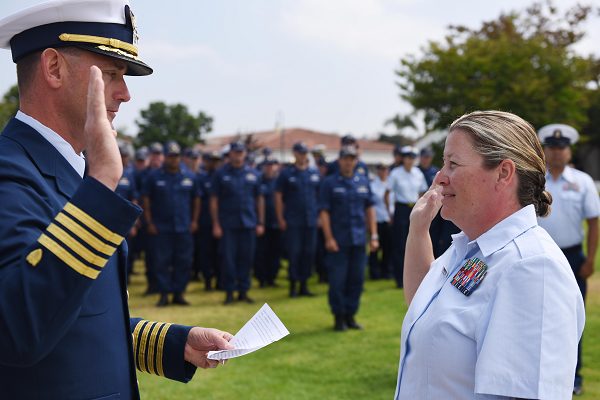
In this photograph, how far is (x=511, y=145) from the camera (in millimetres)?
2070

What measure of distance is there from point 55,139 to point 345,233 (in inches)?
235

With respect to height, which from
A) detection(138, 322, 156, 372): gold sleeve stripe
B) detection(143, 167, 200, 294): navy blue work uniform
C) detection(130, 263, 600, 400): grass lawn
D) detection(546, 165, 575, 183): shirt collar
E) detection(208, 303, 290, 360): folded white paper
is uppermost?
detection(546, 165, 575, 183): shirt collar

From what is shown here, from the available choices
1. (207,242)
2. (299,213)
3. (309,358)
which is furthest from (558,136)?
(207,242)

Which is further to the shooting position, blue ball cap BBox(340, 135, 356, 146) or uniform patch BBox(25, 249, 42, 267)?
blue ball cap BBox(340, 135, 356, 146)

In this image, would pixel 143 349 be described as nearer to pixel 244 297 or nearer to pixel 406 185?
pixel 244 297

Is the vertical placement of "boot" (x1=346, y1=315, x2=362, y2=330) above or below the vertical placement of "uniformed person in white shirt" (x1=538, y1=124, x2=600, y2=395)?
below

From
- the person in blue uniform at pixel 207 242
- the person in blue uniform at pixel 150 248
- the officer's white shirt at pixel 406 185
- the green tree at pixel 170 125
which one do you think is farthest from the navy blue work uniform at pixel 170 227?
the green tree at pixel 170 125

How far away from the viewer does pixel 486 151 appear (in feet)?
6.79

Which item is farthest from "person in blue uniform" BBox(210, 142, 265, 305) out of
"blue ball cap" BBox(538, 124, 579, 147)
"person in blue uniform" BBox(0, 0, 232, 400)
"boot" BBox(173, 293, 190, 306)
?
"person in blue uniform" BBox(0, 0, 232, 400)

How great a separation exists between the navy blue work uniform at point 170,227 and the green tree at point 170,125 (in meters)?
40.5

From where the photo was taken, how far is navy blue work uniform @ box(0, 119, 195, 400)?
131 centimetres

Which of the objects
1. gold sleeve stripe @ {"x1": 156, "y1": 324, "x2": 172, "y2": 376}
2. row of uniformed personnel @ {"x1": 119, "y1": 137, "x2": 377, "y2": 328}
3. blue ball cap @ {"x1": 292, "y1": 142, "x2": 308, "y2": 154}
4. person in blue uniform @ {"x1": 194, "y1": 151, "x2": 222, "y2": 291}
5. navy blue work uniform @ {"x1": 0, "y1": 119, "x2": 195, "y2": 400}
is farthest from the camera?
person in blue uniform @ {"x1": 194, "y1": 151, "x2": 222, "y2": 291}

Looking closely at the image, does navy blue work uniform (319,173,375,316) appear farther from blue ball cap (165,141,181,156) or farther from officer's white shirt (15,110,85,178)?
officer's white shirt (15,110,85,178)

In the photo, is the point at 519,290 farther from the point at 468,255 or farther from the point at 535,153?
the point at 535,153
